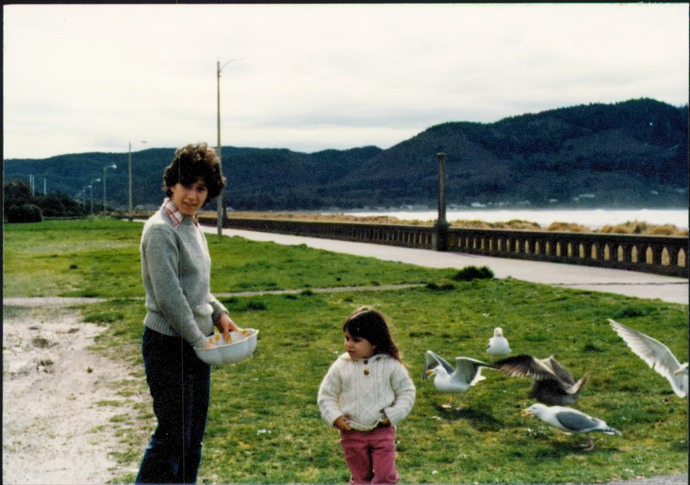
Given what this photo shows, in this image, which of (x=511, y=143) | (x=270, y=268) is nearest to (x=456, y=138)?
(x=511, y=143)

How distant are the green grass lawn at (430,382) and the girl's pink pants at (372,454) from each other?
46cm

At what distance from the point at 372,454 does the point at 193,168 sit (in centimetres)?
142

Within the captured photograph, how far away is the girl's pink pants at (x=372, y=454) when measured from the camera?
3.67m

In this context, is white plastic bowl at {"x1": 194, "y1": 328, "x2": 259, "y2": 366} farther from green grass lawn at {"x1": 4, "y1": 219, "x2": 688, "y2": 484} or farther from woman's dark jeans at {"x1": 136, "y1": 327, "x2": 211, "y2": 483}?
green grass lawn at {"x1": 4, "y1": 219, "x2": 688, "y2": 484}

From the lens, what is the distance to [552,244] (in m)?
18.8

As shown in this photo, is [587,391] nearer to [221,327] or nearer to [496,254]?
[221,327]

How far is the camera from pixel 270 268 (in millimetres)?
18000

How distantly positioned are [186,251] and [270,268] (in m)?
14.3

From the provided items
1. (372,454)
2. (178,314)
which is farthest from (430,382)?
(178,314)

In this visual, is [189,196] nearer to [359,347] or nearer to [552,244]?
[359,347]

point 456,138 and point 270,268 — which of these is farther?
point 456,138

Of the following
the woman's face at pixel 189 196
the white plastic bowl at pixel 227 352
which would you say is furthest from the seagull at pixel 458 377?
the woman's face at pixel 189 196

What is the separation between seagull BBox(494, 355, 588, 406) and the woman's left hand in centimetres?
195

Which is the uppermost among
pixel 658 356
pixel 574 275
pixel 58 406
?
pixel 658 356
